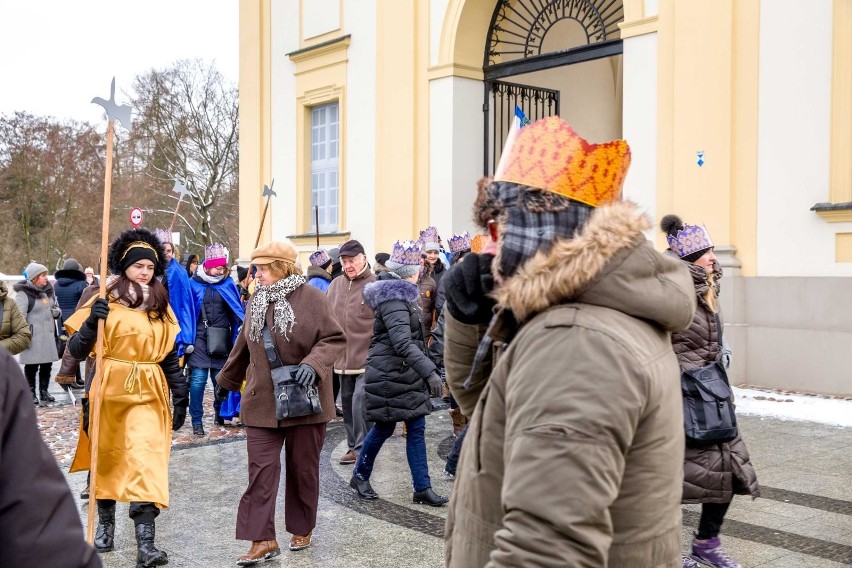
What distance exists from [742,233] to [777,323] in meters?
1.10

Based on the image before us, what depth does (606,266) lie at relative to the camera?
191 cm

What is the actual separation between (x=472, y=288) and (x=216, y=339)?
24.3 ft

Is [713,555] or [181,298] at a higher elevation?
[181,298]

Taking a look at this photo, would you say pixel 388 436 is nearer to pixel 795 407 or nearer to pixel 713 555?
pixel 713 555

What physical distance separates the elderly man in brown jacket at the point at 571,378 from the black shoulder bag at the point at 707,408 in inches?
102

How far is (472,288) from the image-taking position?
2.16 metres

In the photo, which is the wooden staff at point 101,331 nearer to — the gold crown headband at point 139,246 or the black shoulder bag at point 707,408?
the gold crown headband at point 139,246

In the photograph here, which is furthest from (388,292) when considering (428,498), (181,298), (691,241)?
(181,298)

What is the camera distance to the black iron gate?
15047 millimetres

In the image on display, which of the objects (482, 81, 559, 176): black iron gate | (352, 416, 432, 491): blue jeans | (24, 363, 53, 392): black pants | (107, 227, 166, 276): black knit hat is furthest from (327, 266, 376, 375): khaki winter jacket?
(482, 81, 559, 176): black iron gate

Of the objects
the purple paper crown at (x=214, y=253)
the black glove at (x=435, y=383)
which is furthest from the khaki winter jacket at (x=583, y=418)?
the purple paper crown at (x=214, y=253)

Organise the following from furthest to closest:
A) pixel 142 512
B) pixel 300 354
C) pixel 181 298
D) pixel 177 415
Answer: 1. pixel 181 298
2. pixel 177 415
3. pixel 300 354
4. pixel 142 512

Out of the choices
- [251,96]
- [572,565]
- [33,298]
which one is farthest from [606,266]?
[251,96]

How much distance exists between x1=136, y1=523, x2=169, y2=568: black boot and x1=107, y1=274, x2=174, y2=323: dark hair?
1.17 meters
